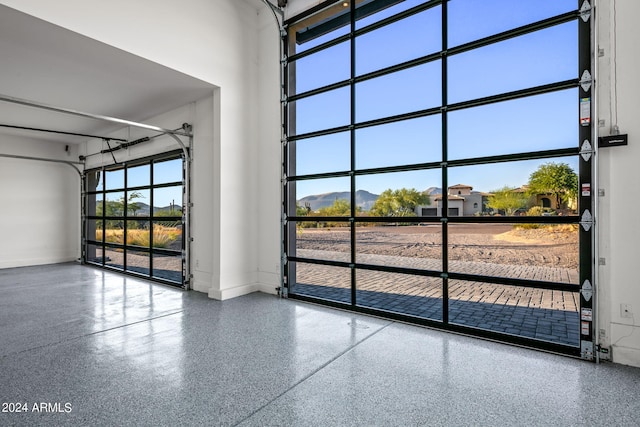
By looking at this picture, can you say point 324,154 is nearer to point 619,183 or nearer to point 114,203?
point 619,183

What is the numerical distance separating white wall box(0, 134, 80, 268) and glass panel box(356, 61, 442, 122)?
8119mm

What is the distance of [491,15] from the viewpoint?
372cm

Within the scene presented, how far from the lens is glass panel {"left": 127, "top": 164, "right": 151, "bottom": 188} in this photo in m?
6.44

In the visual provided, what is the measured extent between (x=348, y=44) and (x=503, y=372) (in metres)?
4.20

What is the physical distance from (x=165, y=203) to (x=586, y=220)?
6343 mm

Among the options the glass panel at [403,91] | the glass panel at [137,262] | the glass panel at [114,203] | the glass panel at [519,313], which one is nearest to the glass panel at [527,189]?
the glass panel at [403,91]

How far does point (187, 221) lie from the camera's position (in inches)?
213

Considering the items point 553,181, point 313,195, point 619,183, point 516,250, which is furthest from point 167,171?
point 516,250

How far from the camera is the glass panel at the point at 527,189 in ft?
10.6

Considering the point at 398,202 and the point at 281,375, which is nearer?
the point at 281,375

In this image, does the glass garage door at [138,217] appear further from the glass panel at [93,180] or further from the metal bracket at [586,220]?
the metal bracket at [586,220]

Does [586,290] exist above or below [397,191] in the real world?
below

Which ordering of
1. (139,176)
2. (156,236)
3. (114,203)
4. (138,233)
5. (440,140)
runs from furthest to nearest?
(114,203), (139,176), (138,233), (156,236), (440,140)

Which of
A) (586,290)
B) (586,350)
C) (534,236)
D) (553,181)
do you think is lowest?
(586,350)
